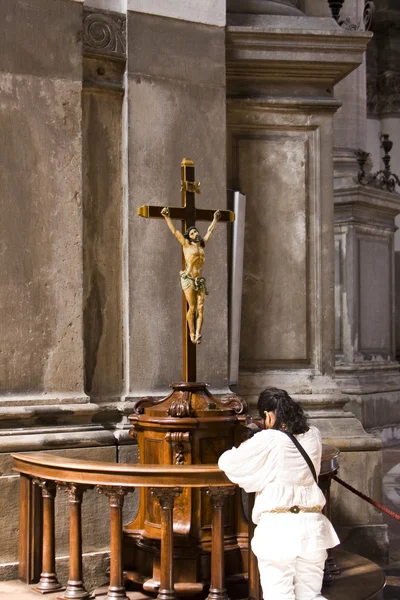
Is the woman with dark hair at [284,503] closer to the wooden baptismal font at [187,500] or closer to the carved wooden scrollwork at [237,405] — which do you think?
the wooden baptismal font at [187,500]

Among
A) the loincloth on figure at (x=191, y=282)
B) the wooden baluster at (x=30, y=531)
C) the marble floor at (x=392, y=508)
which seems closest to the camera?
the wooden baluster at (x=30, y=531)

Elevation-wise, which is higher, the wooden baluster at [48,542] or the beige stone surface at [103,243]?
the beige stone surface at [103,243]

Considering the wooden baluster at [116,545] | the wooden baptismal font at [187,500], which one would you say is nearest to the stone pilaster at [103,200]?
the wooden baptismal font at [187,500]

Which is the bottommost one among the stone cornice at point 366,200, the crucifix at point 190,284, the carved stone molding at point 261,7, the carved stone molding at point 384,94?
the crucifix at point 190,284

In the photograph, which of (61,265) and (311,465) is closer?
(311,465)

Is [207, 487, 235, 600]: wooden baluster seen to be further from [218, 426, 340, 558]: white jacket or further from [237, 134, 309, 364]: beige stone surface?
[237, 134, 309, 364]: beige stone surface

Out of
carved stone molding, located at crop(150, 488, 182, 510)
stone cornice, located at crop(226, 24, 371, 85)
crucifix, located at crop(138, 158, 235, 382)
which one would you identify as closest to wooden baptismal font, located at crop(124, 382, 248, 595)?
crucifix, located at crop(138, 158, 235, 382)

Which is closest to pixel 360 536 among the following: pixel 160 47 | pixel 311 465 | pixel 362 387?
pixel 311 465

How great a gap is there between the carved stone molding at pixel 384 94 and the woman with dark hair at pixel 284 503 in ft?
55.9

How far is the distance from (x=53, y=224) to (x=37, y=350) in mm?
842

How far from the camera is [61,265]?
6879mm

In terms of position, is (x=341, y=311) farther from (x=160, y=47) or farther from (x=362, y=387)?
(x=160, y=47)

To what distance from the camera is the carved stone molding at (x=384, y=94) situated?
70.2ft

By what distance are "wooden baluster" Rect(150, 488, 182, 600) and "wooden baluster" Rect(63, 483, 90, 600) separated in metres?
0.47
